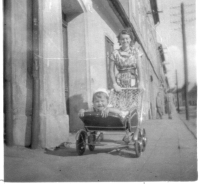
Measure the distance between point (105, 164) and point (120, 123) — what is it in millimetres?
536

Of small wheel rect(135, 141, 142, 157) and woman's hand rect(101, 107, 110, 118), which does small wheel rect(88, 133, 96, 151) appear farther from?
small wheel rect(135, 141, 142, 157)

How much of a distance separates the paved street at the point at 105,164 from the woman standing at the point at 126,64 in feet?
3.37

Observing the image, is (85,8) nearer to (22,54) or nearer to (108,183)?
(22,54)

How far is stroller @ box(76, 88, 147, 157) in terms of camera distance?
2.78 m

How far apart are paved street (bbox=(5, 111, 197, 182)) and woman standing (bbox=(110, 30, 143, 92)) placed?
1026 millimetres

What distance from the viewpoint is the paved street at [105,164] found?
8.18 ft

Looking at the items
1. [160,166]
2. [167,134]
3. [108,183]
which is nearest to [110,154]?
[108,183]

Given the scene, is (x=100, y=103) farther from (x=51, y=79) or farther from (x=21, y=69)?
(x=21, y=69)

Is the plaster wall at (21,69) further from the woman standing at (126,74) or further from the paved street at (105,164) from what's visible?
the woman standing at (126,74)

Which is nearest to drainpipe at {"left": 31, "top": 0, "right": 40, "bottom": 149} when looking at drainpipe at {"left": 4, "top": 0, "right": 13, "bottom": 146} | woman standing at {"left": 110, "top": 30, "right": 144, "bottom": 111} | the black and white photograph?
the black and white photograph

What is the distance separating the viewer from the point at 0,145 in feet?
9.73

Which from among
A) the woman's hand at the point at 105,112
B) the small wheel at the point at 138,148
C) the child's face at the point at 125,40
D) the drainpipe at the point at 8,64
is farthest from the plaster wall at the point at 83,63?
the small wheel at the point at 138,148

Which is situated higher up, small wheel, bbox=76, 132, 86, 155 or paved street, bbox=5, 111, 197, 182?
small wheel, bbox=76, 132, 86, 155

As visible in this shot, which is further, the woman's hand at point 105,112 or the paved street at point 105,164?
the woman's hand at point 105,112
